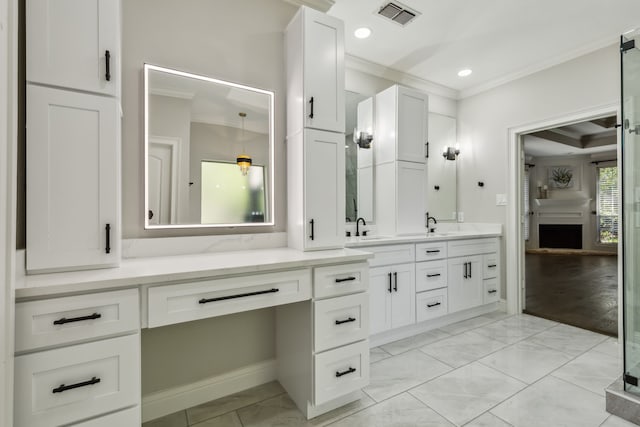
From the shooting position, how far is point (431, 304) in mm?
2840

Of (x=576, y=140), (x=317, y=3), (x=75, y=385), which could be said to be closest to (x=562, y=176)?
(x=576, y=140)

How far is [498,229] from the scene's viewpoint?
3504mm

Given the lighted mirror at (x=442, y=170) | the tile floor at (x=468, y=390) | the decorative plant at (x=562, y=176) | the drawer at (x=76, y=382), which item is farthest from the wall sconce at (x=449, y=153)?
the decorative plant at (x=562, y=176)

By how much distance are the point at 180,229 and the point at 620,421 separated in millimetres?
2665

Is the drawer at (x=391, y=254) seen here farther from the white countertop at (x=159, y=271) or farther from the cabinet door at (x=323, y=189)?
the white countertop at (x=159, y=271)

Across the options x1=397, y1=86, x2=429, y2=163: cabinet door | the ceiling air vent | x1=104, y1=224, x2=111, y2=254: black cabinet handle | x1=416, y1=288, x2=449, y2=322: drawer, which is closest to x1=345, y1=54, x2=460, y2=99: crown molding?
x1=397, y1=86, x2=429, y2=163: cabinet door

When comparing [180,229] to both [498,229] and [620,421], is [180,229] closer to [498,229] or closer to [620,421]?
[620,421]

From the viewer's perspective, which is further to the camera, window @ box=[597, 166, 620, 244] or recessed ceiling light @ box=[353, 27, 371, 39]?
window @ box=[597, 166, 620, 244]

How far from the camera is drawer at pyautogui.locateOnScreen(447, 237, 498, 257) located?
119 inches

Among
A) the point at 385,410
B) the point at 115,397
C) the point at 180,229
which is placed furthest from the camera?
the point at 180,229

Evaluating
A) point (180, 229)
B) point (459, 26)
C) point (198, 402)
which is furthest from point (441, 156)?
point (198, 402)

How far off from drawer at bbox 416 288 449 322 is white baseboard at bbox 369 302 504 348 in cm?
9

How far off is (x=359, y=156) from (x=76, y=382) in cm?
277

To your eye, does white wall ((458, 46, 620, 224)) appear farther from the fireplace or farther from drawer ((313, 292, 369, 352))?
the fireplace
